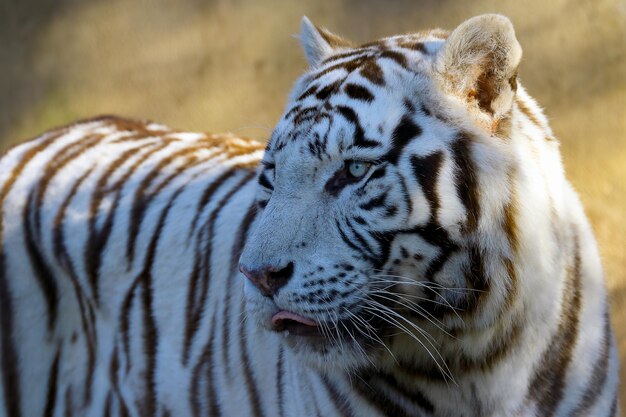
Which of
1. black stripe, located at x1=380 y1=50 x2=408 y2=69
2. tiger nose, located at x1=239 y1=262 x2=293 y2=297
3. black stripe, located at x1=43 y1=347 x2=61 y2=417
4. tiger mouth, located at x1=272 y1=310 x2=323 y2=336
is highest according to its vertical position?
black stripe, located at x1=380 y1=50 x2=408 y2=69

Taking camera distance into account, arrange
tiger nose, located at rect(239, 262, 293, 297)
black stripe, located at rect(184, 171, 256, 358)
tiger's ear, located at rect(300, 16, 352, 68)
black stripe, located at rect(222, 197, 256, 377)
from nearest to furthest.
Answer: tiger nose, located at rect(239, 262, 293, 297)
tiger's ear, located at rect(300, 16, 352, 68)
black stripe, located at rect(222, 197, 256, 377)
black stripe, located at rect(184, 171, 256, 358)

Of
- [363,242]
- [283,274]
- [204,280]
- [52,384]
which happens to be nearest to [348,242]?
[363,242]

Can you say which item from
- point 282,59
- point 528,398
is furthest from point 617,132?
point 528,398

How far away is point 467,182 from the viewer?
5.89 feet

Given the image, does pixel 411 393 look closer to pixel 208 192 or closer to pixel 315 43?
pixel 315 43

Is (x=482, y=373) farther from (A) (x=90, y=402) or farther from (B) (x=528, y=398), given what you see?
(A) (x=90, y=402)

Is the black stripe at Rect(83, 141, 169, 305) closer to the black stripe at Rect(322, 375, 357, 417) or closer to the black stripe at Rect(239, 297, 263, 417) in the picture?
the black stripe at Rect(239, 297, 263, 417)

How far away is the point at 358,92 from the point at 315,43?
13.8 inches

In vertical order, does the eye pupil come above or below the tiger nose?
above

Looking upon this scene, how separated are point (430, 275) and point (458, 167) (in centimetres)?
21

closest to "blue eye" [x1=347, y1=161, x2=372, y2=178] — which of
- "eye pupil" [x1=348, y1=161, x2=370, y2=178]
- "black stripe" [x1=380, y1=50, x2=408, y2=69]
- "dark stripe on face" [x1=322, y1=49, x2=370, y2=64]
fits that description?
"eye pupil" [x1=348, y1=161, x2=370, y2=178]

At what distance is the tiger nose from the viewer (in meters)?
1.75

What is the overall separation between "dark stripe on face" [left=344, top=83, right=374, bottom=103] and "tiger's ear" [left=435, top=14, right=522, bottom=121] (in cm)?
14

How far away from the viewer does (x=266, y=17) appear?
13.3 feet
